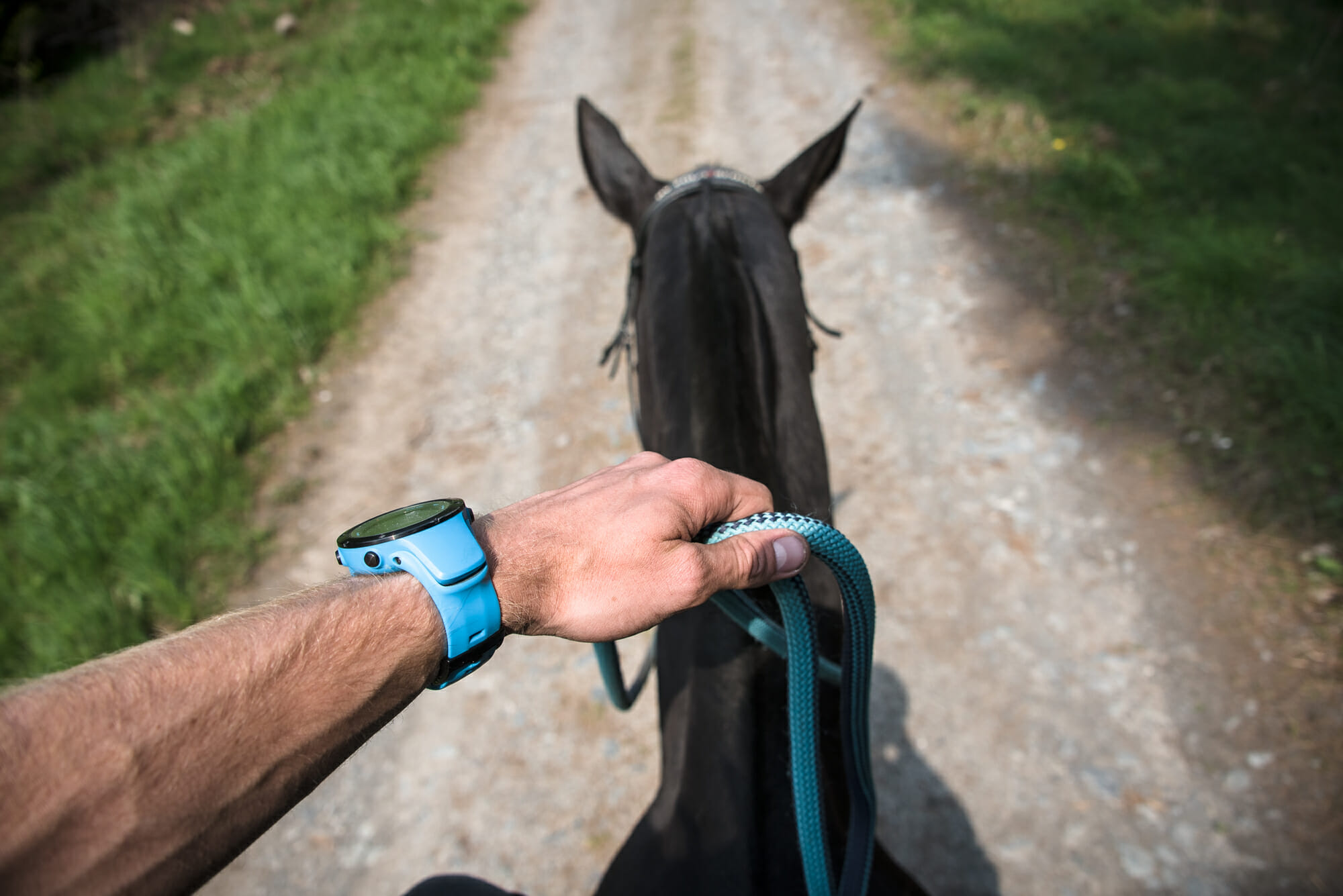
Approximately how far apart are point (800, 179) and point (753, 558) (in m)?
1.54

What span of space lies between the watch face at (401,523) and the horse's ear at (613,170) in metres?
1.47

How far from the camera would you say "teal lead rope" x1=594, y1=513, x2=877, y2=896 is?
1.08 meters

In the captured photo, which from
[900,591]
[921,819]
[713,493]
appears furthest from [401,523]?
[900,591]

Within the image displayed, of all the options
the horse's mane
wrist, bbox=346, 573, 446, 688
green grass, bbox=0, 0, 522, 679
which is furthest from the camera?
green grass, bbox=0, 0, 522, 679

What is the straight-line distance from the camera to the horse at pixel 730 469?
46.3 inches

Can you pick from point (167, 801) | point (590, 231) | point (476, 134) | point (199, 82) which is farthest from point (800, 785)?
point (199, 82)

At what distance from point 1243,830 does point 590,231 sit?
5704 millimetres

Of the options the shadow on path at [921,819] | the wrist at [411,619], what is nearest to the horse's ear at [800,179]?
the wrist at [411,619]

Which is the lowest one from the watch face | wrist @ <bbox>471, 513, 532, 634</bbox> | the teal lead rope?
the teal lead rope

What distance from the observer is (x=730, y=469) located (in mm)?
1390

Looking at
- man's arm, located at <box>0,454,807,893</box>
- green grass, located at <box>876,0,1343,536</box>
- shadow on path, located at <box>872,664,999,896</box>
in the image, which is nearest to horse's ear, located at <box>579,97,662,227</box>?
man's arm, located at <box>0,454,807,893</box>

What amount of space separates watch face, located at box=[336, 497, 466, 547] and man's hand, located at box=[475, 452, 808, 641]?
0.23ft

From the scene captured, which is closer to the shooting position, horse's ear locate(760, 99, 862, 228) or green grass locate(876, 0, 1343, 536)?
horse's ear locate(760, 99, 862, 228)

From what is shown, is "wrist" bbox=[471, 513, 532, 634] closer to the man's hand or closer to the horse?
the man's hand
